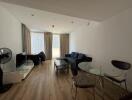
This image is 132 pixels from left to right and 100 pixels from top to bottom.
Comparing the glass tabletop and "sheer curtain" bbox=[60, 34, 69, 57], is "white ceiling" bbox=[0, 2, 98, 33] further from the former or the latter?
"sheer curtain" bbox=[60, 34, 69, 57]

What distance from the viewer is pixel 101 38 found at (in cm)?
377

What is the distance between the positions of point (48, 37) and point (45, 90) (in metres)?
5.67

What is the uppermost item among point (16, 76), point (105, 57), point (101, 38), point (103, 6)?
point (103, 6)

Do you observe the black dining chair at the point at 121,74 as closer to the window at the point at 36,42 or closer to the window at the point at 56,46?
the window at the point at 56,46

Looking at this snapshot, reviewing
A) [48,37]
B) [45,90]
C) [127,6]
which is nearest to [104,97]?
[45,90]

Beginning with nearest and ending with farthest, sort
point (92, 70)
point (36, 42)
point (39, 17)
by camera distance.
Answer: point (92, 70) < point (39, 17) < point (36, 42)

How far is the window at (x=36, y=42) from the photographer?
7739 mm

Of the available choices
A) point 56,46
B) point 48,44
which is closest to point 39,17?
point 48,44

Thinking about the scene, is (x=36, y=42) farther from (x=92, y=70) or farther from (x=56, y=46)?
(x=92, y=70)

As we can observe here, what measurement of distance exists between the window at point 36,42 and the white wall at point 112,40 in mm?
4561

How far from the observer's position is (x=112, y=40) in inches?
124

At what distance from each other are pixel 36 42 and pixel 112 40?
6159 mm

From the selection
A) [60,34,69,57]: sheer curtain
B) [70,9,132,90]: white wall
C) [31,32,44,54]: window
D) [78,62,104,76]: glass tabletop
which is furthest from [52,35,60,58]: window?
[78,62,104,76]: glass tabletop

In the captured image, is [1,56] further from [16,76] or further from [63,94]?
[63,94]
